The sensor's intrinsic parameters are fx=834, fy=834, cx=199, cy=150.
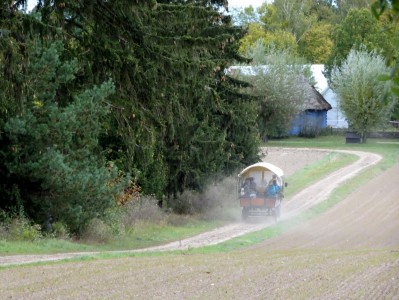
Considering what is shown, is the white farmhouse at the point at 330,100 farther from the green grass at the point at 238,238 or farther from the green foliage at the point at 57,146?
the green foliage at the point at 57,146

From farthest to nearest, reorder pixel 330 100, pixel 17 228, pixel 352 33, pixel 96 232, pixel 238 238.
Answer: pixel 330 100, pixel 352 33, pixel 238 238, pixel 96 232, pixel 17 228

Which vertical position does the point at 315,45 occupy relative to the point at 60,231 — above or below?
above

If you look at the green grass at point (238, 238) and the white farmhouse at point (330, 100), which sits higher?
the white farmhouse at point (330, 100)

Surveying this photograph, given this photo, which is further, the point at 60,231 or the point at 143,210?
the point at 143,210

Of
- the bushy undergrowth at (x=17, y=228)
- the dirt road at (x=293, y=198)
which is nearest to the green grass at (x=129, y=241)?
the bushy undergrowth at (x=17, y=228)

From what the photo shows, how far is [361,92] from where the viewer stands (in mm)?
77938

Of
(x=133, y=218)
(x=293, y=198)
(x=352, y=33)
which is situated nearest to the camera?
(x=133, y=218)

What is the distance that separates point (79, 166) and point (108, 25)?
14.2 ft

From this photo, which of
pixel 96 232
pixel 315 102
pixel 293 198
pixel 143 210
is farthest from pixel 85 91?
pixel 315 102

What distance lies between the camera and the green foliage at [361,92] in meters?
77.2

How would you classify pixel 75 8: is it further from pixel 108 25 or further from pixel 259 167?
pixel 259 167

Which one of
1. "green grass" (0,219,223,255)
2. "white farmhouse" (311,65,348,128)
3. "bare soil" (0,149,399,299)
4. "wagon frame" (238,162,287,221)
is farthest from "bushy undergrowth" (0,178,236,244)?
Answer: "white farmhouse" (311,65,348,128)

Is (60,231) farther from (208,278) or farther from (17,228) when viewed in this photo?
(208,278)

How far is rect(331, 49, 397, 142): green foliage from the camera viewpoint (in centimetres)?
7719
